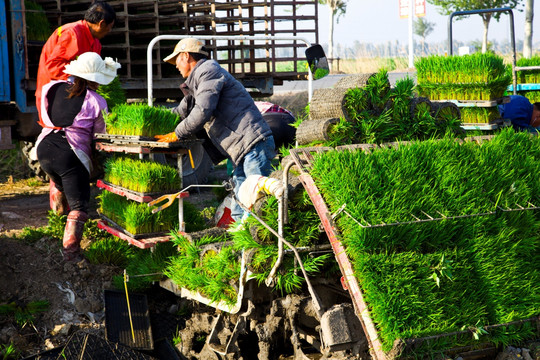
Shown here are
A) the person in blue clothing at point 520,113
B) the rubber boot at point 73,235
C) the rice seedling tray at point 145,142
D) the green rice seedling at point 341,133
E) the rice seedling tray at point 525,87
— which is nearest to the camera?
the green rice seedling at point 341,133

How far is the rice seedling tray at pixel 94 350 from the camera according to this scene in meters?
4.30

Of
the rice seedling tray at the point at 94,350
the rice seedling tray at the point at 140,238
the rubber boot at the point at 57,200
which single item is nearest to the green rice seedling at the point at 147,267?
the rice seedling tray at the point at 140,238

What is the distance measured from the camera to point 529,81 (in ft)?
32.2

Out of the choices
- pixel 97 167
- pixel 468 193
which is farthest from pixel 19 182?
pixel 468 193

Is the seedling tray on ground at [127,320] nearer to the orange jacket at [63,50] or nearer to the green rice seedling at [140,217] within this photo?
the green rice seedling at [140,217]

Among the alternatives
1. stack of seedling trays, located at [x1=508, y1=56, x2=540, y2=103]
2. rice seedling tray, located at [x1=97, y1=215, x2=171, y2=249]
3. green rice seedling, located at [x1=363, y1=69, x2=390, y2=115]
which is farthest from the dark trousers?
stack of seedling trays, located at [x1=508, y1=56, x2=540, y2=103]

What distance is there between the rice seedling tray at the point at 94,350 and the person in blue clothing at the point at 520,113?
5.33 meters

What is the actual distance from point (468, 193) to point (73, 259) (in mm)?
3765

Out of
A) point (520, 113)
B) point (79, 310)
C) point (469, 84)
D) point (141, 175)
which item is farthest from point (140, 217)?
point (520, 113)

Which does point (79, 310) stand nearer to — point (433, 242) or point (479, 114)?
point (433, 242)

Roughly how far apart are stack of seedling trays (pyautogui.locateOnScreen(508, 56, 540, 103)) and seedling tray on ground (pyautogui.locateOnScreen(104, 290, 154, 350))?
6.79 metres

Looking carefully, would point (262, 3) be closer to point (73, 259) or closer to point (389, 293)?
point (73, 259)

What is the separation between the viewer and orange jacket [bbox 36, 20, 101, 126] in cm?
641

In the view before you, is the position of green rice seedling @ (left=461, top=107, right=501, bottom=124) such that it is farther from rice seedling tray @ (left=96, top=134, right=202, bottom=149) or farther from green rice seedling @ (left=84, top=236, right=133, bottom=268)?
green rice seedling @ (left=84, top=236, right=133, bottom=268)
